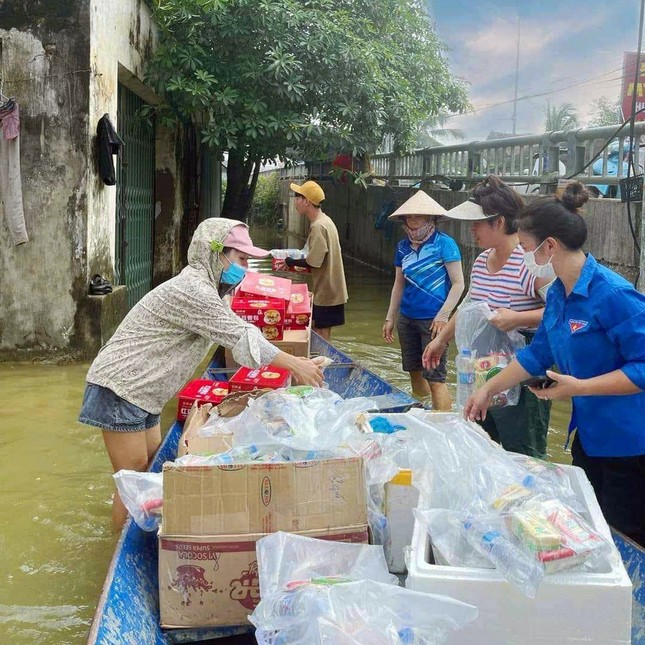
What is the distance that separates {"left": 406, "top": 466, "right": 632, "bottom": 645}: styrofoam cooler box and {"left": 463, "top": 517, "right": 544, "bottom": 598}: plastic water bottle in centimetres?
3

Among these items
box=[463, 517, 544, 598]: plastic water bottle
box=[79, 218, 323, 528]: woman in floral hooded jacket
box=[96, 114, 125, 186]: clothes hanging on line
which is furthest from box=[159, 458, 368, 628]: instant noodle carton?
box=[96, 114, 125, 186]: clothes hanging on line

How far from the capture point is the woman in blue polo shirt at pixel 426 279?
190 inches

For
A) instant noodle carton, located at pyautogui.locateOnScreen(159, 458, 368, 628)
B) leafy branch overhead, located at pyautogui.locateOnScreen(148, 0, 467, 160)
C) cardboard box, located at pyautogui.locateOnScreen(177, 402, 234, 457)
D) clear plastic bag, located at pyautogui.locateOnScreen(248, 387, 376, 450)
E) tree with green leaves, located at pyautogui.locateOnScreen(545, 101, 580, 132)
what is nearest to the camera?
instant noodle carton, located at pyautogui.locateOnScreen(159, 458, 368, 628)

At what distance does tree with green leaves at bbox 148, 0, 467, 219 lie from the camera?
920cm

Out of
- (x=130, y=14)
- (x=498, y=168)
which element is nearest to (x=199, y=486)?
(x=130, y=14)

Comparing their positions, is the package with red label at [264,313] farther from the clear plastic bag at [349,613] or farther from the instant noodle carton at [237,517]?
the clear plastic bag at [349,613]

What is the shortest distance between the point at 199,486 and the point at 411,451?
0.72m

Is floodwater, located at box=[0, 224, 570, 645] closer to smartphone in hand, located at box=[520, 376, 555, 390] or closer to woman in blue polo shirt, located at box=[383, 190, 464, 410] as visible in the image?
woman in blue polo shirt, located at box=[383, 190, 464, 410]

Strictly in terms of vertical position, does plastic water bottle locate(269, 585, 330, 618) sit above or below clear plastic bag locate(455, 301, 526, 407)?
below

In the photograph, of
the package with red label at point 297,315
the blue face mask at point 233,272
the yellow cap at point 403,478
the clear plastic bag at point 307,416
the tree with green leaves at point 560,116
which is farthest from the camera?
the tree with green leaves at point 560,116

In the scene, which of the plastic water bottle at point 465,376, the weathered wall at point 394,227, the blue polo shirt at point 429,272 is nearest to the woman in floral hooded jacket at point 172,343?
the plastic water bottle at point 465,376

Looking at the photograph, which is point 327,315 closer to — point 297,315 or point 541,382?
point 297,315

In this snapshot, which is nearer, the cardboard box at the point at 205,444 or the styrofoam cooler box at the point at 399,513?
the styrofoam cooler box at the point at 399,513

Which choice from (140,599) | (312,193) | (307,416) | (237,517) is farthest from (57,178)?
(237,517)
